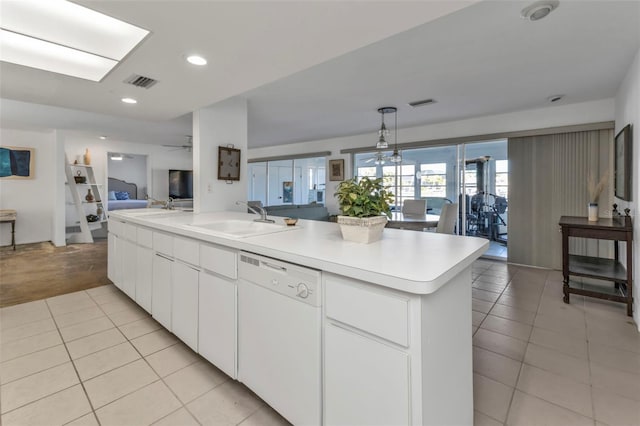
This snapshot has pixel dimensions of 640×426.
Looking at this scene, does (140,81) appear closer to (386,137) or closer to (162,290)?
(162,290)

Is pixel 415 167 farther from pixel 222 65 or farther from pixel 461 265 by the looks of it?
pixel 461 265

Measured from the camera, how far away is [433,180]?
5801 millimetres

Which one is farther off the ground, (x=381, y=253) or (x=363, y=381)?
(x=381, y=253)

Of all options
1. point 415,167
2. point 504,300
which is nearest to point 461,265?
point 504,300

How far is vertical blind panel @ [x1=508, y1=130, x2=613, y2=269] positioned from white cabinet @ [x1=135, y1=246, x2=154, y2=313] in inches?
193

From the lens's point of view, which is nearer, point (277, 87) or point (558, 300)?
point (558, 300)

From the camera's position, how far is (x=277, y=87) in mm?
3412

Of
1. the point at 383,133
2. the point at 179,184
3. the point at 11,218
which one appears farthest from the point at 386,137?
the point at 11,218

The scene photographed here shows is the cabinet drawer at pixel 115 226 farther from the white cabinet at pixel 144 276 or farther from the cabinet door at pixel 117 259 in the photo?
the white cabinet at pixel 144 276

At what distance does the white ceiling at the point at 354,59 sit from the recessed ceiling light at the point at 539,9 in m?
0.06

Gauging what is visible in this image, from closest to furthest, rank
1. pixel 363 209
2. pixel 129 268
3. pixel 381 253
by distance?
pixel 381 253 < pixel 363 209 < pixel 129 268

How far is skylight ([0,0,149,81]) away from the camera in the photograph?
6.01ft

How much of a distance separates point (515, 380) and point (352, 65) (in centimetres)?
274

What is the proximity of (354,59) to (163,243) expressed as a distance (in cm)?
222
